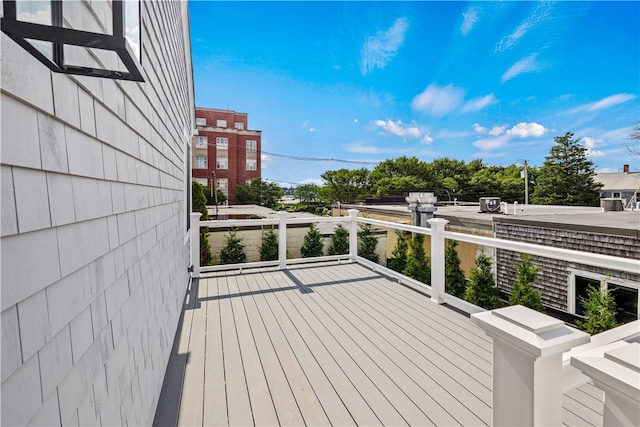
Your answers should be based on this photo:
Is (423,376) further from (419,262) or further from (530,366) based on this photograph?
(419,262)

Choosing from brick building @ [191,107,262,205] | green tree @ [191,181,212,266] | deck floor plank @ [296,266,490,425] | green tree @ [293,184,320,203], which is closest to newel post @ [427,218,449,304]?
deck floor plank @ [296,266,490,425]

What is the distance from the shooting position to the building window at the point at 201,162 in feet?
89.9

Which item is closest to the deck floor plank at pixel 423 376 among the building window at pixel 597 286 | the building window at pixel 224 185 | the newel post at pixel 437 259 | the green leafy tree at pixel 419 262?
the newel post at pixel 437 259

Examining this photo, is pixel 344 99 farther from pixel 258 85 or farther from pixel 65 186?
pixel 65 186

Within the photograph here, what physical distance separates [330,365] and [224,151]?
28.6m

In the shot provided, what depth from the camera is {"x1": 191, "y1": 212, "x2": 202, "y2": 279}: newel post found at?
15.0 ft

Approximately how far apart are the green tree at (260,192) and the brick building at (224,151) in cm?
177

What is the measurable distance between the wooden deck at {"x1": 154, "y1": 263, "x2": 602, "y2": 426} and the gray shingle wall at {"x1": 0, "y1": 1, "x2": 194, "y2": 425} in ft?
1.79

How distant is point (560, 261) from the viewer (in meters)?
5.42

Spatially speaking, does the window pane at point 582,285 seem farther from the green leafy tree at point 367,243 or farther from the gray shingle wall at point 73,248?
the gray shingle wall at point 73,248

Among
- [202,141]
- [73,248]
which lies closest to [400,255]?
[73,248]

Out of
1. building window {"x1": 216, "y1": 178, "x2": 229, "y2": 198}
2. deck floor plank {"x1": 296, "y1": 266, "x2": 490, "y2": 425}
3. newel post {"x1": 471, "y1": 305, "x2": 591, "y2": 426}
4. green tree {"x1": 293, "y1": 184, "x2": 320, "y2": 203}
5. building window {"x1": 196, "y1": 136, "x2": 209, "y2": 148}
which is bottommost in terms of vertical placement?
deck floor plank {"x1": 296, "y1": 266, "x2": 490, "y2": 425}

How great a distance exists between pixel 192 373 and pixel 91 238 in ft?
5.54

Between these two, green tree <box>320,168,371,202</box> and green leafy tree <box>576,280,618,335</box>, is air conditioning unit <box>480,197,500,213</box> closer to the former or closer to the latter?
green leafy tree <box>576,280,618,335</box>
